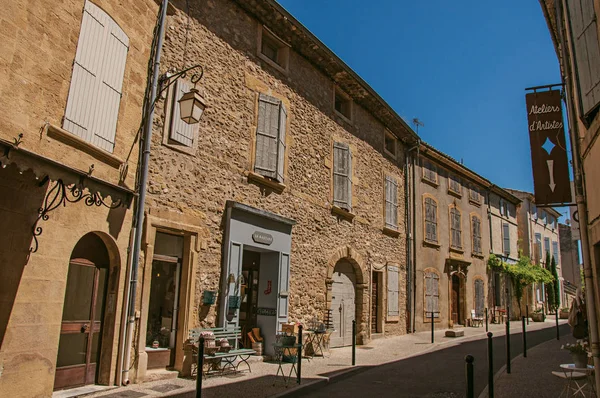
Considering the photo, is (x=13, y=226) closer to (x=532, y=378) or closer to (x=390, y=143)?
(x=532, y=378)

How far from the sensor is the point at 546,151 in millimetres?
7180

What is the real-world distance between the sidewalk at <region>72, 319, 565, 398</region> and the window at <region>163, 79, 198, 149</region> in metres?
3.84

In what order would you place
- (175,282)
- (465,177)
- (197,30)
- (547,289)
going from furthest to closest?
(547,289), (465,177), (197,30), (175,282)

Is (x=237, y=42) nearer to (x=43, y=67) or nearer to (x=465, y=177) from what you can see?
(x=43, y=67)

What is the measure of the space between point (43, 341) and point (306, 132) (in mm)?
7470

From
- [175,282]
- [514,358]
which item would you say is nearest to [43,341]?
[175,282]

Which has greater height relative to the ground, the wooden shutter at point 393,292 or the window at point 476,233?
the window at point 476,233

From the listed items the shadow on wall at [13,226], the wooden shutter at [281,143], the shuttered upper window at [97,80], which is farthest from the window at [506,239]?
the shadow on wall at [13,226]

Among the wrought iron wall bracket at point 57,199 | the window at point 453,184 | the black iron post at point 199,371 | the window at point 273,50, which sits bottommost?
the black iron post at point 199,371

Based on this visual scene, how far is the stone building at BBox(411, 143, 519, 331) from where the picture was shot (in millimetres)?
16375

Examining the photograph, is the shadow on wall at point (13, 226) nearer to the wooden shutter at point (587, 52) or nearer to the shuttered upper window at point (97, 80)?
the shuttered upper window at point (97, 80)

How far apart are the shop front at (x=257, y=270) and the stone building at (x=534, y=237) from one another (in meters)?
18.8

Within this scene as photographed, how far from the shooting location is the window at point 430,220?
16806 mm

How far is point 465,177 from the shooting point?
66.5ft
